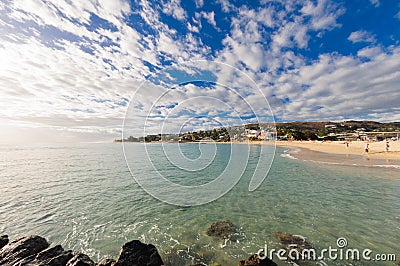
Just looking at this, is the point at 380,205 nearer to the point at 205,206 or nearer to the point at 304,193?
the point at 304,193

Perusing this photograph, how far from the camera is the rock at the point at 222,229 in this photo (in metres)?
7.63

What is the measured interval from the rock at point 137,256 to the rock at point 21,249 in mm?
2623

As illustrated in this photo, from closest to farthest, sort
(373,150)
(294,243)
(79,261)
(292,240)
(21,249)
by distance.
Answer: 1. (79,261)
2. (21,249)
3. (294,243)
4. (292,240)
5. (373,150)

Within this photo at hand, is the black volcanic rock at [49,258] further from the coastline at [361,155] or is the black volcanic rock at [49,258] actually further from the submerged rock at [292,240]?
the coastline at [361,155]

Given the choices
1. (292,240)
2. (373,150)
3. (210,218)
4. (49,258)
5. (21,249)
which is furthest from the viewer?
(373,150)

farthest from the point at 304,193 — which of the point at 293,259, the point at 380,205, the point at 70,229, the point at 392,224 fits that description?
the point at 70,229

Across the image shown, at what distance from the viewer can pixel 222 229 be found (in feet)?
26.3

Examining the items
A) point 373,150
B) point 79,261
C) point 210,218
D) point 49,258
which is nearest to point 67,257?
point 49,258

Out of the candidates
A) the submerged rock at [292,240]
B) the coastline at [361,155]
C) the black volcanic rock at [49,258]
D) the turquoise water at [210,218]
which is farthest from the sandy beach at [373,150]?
the black volcanic rock at [49,258]

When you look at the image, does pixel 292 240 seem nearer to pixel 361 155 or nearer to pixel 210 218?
pixel 210 218

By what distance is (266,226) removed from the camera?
823cm

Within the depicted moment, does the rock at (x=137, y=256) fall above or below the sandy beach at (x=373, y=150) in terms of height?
below

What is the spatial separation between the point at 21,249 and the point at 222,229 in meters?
7.01

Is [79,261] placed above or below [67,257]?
above
